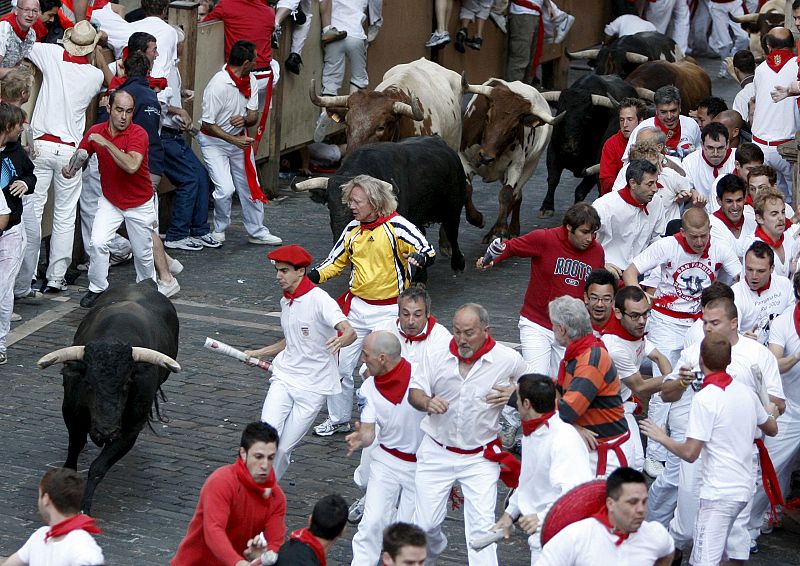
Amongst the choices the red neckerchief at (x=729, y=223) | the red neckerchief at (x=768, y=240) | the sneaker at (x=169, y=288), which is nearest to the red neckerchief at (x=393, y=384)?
the red neckerchief at (x=768, y=240)

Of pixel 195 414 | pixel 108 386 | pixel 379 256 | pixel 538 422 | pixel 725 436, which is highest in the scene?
pixel 538 422

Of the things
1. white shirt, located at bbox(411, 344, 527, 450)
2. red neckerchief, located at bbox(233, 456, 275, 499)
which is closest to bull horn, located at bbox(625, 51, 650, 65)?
white shirt, located at bbox(411, 344, 527, 450)

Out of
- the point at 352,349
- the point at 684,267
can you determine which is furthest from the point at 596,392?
the point at 352,349

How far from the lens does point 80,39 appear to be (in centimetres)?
1402

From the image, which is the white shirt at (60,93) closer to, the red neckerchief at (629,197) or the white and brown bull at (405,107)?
the white and brown bull at (405,107)

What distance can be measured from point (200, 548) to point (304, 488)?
283 cm

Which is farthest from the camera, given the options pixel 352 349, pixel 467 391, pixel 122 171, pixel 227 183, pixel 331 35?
pixel 331 35

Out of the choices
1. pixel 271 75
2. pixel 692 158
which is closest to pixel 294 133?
pixel 271 75

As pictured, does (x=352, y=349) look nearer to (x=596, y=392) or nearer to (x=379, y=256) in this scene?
(x=379, y=256)

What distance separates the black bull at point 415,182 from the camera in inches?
542

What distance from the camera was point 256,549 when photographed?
7.22 m

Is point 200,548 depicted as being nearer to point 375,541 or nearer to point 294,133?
point 375,541

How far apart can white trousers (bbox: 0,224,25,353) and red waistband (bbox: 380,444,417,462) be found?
4793mm

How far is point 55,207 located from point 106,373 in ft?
14.5
